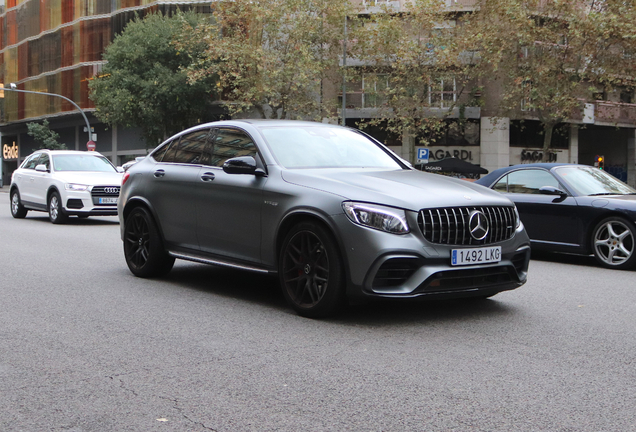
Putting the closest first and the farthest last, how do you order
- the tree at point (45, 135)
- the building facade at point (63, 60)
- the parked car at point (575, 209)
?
1. the parked car at point (575, 209)
2. the building facade at point (63, 60)
3. the tree at point (45, 135)

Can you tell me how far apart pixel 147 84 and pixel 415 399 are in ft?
132

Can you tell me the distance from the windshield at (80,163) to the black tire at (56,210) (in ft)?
2.56

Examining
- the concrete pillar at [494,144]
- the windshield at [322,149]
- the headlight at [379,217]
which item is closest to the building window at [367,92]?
the concrete pillar at [494,144]

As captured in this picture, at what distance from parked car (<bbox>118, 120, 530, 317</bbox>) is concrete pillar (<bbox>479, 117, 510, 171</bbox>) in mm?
36668

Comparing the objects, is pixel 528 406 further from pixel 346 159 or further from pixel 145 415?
pixel 346 159

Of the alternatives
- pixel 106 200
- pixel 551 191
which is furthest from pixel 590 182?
pixel 106 200

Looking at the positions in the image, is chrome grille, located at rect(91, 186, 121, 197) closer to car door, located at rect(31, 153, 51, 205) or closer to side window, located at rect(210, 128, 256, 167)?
car door, located at rect(31, 153, 51, 205)

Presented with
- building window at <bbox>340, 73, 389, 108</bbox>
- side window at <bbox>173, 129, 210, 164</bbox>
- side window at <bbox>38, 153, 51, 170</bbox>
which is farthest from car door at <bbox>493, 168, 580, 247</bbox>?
building window at <bbox>340, 73, 389, 108</bbox>

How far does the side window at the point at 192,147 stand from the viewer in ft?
24.4

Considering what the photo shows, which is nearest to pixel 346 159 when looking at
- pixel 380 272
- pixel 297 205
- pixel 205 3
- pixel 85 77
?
pixel 297 205

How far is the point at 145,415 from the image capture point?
11.9 ft

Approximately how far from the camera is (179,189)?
7.37m

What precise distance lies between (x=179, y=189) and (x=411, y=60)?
2984cm

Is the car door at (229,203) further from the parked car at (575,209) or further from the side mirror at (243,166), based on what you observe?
the parked car at (575,209)
